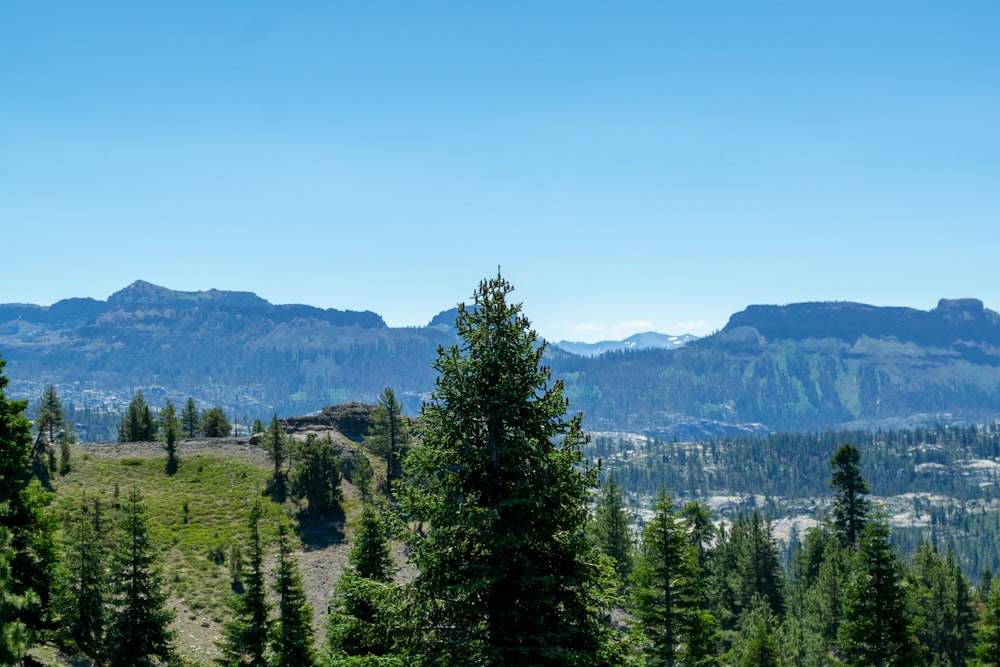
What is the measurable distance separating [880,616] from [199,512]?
6659 centimetres

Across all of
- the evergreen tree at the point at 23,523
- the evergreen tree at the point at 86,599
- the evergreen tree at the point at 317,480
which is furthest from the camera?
the evergreen tree at the point at 317,480

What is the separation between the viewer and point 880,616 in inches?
1254

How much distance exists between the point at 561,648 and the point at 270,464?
272 ft

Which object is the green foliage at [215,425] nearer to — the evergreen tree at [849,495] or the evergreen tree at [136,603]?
the evergreen tree at [136,603]

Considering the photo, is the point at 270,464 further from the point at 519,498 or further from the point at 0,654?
the point at 519,498

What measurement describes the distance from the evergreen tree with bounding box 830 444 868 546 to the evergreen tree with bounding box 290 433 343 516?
50.9 m

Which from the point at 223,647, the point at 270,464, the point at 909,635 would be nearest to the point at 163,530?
the point at 270,464

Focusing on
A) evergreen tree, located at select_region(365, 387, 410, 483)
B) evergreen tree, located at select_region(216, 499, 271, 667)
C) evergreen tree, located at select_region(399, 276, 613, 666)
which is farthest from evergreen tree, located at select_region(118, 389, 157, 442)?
evergreen tree, located at select_region(399, 276, 613, 666)

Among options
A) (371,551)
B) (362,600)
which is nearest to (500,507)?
(362,600)

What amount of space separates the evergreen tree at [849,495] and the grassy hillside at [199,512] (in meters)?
48.6

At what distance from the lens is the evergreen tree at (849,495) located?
6738 cm

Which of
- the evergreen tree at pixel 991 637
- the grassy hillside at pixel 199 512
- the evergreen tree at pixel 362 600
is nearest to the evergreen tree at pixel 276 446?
the grassy hillside at pixel 199 512

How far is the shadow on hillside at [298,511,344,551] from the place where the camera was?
71.8 meters

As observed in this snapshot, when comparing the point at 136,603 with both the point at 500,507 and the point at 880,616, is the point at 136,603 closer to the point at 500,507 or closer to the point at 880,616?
the point at 500,507
